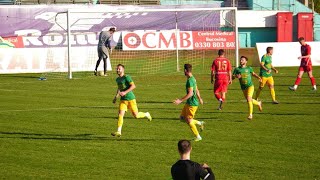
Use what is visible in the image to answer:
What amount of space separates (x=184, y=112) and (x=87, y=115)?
220 inches

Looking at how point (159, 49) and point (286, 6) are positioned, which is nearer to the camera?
point (159, 49)

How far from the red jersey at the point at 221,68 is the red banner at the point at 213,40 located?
2118 cm

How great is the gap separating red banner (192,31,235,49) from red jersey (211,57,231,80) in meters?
21.2

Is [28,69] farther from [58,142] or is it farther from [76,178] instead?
[76,178]

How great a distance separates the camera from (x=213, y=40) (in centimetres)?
4634

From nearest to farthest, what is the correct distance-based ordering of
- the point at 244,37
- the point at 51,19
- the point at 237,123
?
the point at 237,123 → the point at 51,19 → the point at 244,37

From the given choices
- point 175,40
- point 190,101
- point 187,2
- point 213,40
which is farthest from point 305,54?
point 187,2

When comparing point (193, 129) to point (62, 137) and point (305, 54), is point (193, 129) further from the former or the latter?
point (305, 54)

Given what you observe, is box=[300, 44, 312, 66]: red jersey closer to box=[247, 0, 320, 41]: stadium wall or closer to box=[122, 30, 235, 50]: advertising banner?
box=[122, 30, 235, 50]: advertising banner

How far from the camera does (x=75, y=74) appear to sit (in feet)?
129

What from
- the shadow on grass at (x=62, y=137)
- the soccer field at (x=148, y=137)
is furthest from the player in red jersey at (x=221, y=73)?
the shadow on grass at (x=62, y=137)

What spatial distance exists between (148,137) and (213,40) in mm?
29368

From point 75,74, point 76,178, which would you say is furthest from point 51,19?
point 76,178

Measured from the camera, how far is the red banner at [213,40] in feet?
149
